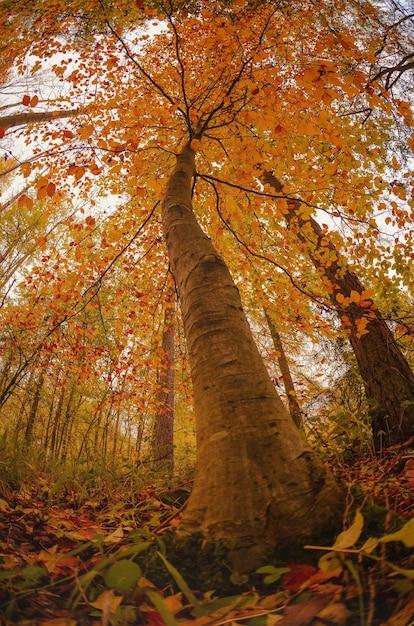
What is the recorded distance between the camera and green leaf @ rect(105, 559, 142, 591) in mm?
628

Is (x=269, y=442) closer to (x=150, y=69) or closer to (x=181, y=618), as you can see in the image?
(x=181, y=618)

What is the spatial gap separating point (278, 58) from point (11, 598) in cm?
728

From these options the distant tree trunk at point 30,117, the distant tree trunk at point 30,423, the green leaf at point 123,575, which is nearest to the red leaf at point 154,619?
the green leaf at point 123,575

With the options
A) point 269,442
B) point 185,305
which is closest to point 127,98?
point 185,305

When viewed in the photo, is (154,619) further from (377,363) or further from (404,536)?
(377,363)

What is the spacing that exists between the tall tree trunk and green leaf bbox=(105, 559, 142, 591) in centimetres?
37

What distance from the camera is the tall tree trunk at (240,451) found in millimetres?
940

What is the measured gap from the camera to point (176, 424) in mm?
11672

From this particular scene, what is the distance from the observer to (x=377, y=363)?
11.5 ft

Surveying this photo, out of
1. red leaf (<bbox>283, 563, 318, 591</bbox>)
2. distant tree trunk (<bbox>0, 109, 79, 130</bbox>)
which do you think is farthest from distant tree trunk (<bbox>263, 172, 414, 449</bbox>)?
distant tree trunk (<bbox>0, 109, 79, 130</bbox>)

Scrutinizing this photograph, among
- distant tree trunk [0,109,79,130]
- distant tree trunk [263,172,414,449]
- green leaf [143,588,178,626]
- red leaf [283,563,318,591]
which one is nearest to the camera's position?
green leaf [143,588,178,626]

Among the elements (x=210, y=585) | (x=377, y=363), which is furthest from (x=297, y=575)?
(x=377, y=363)

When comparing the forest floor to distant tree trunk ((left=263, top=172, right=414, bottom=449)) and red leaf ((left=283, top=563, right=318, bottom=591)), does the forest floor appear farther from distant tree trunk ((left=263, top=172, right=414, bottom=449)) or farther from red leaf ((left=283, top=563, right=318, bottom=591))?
distant tree trunk ((left=263, top=172, right=414, bottom=449))

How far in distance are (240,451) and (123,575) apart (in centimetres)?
55
